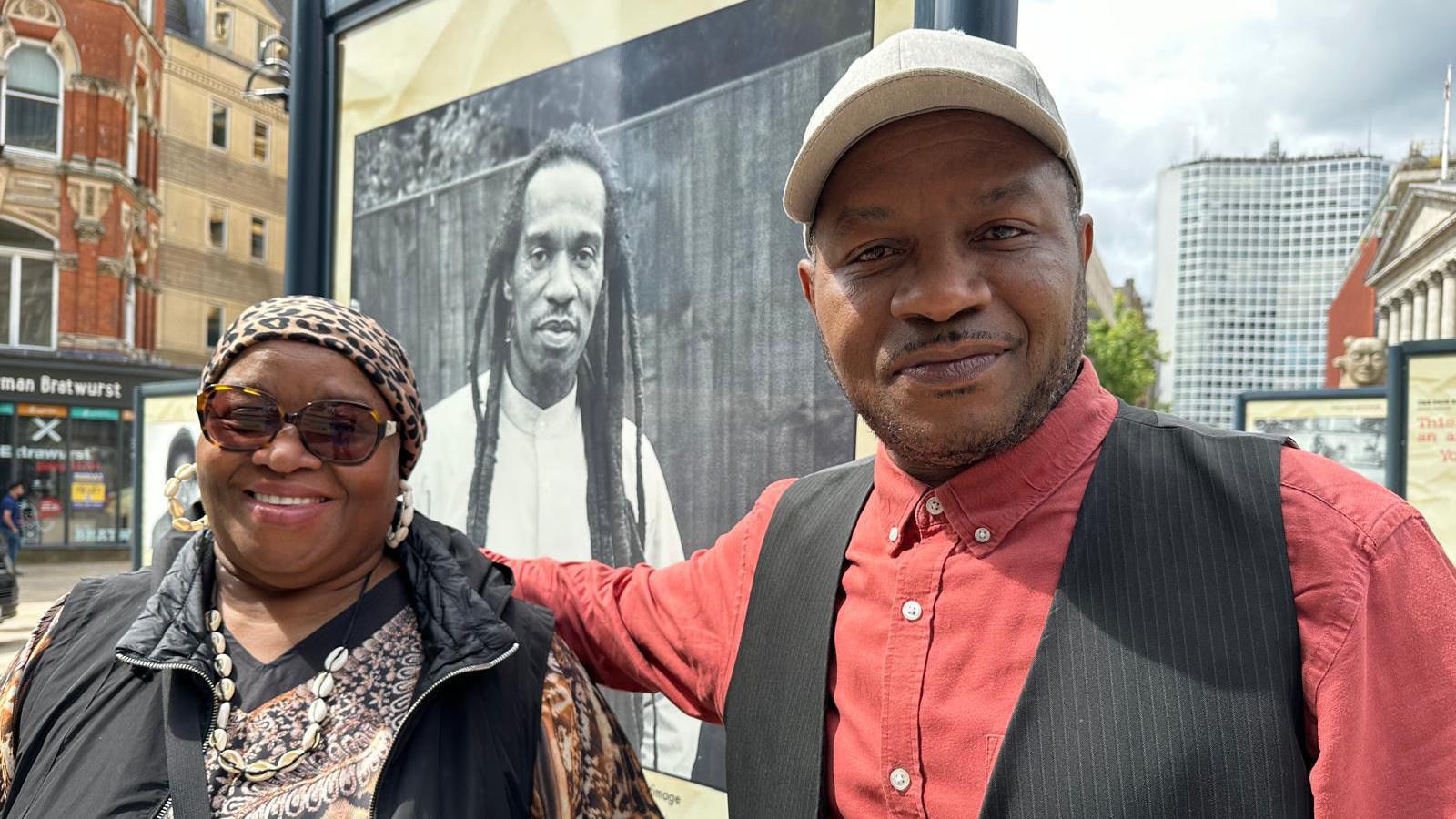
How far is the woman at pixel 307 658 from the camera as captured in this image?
1552 mm

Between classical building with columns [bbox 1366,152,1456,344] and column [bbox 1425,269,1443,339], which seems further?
column [bbox 1425,269,1443,339]

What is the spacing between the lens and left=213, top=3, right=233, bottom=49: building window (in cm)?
2284

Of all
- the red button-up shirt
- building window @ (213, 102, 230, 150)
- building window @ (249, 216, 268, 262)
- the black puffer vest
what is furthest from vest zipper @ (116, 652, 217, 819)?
building window @ (249, 216, 268, 262)

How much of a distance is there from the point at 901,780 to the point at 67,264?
22114mm

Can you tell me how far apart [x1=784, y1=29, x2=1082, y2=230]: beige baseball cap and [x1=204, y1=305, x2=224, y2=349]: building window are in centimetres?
2576

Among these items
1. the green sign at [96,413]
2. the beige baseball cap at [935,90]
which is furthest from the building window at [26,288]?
the beige baseball cap at [935,90]

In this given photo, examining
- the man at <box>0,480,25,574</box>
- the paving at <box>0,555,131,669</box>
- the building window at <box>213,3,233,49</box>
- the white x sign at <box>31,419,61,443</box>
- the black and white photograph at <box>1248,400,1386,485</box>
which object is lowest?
the paving at <box>0,555,131,669</box>

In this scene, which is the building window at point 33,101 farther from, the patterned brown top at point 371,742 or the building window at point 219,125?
the patterned brown top at point 371,742

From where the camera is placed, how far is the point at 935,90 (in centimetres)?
125

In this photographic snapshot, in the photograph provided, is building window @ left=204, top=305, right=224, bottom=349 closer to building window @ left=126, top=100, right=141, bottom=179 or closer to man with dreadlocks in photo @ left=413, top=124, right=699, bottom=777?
building window @ left=126, top=100, right=141, bottom=179

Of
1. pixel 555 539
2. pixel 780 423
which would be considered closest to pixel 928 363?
pixel 780 423

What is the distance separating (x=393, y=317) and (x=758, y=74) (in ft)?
5.02

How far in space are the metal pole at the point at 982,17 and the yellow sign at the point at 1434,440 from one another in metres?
3.40

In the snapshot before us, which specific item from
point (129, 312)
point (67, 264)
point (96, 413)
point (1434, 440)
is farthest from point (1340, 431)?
point (129, 312)
